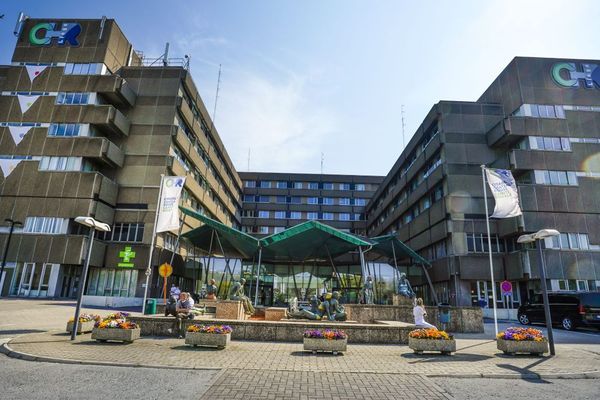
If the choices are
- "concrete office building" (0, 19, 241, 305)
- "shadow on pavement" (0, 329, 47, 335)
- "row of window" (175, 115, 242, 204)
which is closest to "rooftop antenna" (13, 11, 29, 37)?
"concrete office building" (0, 19, 241, 305)

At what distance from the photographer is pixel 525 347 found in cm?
1208

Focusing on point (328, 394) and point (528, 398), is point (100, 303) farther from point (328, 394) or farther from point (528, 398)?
point (528, 398)

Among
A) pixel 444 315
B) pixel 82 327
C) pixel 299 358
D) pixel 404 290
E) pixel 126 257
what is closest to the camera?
pixel 299 358

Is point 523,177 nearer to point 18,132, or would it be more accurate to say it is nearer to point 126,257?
point 126,257

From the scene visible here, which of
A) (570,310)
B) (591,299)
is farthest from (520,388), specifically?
(570,310)

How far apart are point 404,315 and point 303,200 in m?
64.6

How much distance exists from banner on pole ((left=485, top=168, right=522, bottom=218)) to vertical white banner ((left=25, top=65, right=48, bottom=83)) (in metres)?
47.3

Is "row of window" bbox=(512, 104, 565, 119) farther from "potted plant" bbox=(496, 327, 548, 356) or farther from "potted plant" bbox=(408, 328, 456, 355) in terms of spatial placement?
"potted plant" bbox=(408, 328, 456, 355)

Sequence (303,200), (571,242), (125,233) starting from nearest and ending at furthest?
(571,242), (125,233), (303,200)

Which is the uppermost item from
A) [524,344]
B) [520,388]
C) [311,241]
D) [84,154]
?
[84,154]

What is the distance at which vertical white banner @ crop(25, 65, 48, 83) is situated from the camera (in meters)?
41.3

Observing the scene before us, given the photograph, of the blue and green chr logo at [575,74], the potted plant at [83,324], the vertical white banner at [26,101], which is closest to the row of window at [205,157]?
the vertical white banner at [26,101]

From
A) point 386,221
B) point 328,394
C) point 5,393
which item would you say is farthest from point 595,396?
point 386,221

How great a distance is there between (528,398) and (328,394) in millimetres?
3963
